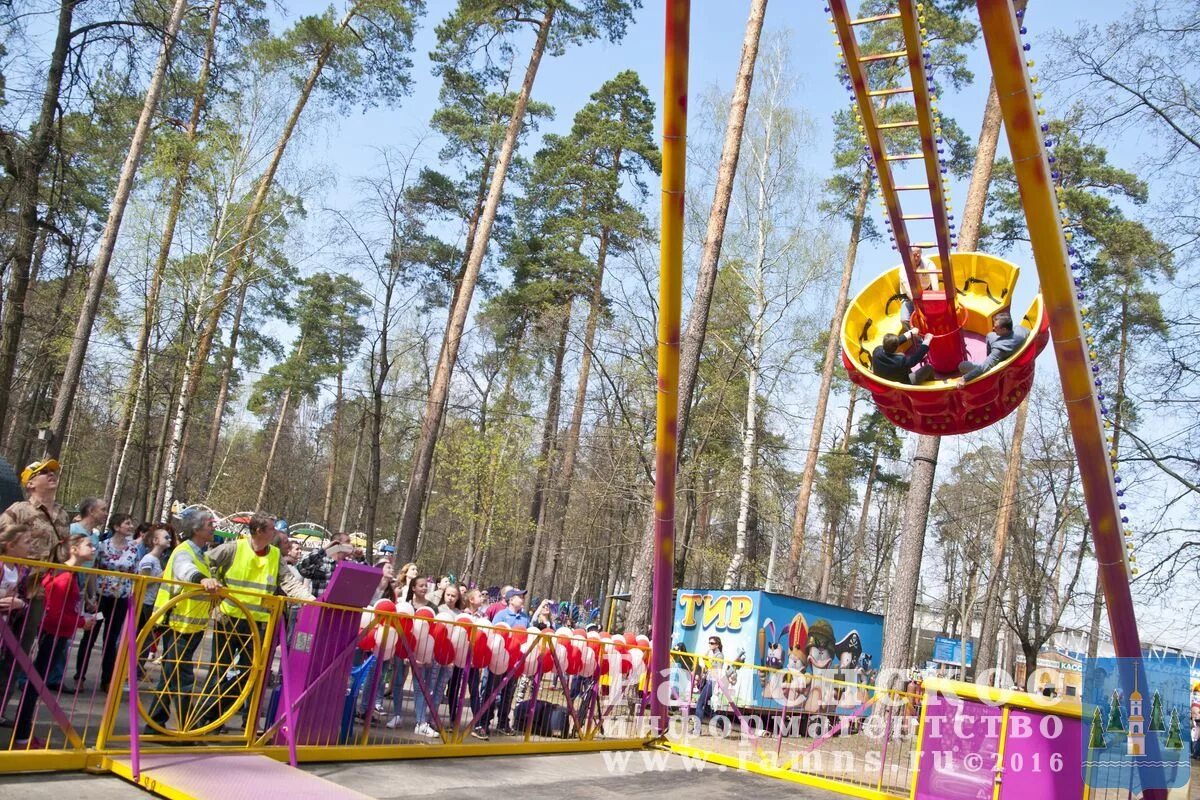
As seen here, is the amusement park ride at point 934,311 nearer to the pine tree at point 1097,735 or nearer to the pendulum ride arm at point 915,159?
the pendulum ride arm at point 915,159

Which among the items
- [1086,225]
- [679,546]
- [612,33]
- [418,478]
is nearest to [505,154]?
[612,33]

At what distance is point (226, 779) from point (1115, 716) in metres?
6.76

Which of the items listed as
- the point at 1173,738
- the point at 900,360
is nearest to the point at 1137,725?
the point at 1173,738

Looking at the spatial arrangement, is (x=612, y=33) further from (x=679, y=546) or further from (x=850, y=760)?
(x=850, y=760)

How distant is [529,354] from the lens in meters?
32.7

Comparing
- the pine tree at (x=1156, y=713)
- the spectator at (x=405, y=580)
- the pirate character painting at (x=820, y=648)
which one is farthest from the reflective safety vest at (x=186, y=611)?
the pirate character painting at (x=820, y=648)

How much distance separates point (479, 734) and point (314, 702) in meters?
2.77

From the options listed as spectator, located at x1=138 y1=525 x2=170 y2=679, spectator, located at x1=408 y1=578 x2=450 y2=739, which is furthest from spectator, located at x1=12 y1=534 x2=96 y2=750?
spectator, located at x1=408 y1=578 x2=450 y2=739

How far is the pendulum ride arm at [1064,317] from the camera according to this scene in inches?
215

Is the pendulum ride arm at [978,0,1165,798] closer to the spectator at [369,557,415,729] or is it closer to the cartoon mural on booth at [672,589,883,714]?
the spectator at [369,557,415,729]

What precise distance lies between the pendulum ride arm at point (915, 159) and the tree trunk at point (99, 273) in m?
11.5

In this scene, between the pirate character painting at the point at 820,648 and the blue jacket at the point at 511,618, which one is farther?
the pirate character painting at the point at 820,648

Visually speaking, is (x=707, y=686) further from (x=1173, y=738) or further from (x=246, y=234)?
(x=246, y=234)

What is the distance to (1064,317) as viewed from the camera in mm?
6367
